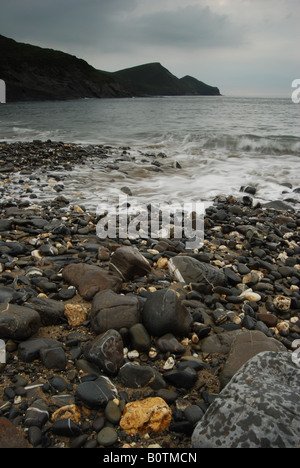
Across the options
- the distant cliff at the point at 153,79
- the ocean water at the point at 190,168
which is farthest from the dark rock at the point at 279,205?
the distant cliff at the point at 153,79

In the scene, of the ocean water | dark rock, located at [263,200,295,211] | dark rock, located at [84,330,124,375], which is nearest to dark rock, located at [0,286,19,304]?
dark rock, located at [84,330,124,375]

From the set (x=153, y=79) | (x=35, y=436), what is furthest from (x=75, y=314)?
(x=153, y=79)

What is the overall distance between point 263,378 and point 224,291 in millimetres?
1611

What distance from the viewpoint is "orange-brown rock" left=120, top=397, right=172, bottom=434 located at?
74.0 inches

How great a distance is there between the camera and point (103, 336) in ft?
7.89

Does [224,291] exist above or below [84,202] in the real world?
below

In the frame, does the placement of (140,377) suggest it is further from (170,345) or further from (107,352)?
(170,345)

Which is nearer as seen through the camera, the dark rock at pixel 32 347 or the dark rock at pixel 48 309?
the dark rock at pixel 32 347

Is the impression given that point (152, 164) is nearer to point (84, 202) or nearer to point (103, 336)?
point (84, 202)

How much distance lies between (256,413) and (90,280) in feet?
6.47

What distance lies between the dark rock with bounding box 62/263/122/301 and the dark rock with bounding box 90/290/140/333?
1.23 ft

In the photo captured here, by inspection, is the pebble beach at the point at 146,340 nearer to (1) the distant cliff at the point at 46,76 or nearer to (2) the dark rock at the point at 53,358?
(2) the dark rock at the point at 53,358

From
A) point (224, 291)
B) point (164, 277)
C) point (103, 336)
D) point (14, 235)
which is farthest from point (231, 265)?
point (14, 235)

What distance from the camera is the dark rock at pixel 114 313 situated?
2592mm
